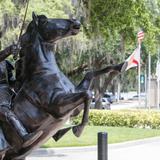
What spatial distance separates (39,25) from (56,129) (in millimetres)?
1082

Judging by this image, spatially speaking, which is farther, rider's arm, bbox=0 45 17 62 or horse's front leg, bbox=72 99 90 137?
rider's arm, bbox=0 45 17 62

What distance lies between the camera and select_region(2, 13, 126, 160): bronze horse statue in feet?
14.9

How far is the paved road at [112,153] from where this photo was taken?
12.7 metres

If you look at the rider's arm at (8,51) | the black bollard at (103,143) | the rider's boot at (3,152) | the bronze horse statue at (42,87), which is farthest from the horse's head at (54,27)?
the black bollard at (103,143)

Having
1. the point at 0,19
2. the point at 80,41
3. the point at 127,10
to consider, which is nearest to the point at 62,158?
the point at 127,10

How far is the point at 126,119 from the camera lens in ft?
71.3

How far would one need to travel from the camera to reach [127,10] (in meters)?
13.8

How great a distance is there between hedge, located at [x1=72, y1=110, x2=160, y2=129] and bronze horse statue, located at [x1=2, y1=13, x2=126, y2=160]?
16802mm

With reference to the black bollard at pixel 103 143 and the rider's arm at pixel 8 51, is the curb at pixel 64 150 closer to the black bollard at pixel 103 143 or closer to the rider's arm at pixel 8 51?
the black bollard at pixel 103 143

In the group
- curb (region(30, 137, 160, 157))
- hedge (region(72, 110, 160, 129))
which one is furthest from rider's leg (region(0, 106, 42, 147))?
hedge (region(72, 110, 160, 129))

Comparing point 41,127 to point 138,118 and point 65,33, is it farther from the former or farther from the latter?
point 138,118

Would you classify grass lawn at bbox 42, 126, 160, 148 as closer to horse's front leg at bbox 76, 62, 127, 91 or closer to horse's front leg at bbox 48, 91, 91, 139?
horse's front leg at bbox 76, 62, 127, 91

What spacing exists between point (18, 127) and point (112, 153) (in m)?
9.48

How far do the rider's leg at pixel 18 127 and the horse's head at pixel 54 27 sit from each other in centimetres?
83
